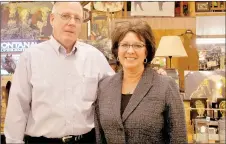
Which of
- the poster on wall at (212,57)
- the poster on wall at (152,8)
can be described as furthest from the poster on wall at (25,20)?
the poster on wall at (212,57)

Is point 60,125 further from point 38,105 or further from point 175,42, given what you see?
point 175,42

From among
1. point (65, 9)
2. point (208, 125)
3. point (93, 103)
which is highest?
point (65, 9)

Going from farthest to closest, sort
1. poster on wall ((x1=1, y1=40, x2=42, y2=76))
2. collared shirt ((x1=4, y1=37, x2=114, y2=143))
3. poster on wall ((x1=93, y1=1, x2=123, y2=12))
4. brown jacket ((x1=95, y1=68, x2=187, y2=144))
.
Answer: poster on wall ((x1=93, y1=1, x2=123, y2=12)), poster on wall ((x1=1, y1=40, x2=42, y2=76)), collared shirt ((x1=4, y1=37, x2=114, y2=143)), brown jacket ((x1=95, y1=68, x2=187, y2=144))

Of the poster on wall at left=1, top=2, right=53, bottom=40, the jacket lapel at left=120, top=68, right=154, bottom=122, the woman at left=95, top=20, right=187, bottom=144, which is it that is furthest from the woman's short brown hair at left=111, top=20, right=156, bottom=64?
the poster on wall at left=1, top=2, right=53, bottom=40

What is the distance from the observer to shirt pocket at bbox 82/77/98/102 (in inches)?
73.7

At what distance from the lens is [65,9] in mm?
1846

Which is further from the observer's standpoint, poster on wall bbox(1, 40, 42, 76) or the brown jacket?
poster on wall bbox(1, 40, 42, 76)

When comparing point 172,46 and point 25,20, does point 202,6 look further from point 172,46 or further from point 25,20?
point 25,20

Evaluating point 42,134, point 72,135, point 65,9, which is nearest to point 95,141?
point 72,135

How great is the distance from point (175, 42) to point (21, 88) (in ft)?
4.86

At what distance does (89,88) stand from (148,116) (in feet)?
1.33

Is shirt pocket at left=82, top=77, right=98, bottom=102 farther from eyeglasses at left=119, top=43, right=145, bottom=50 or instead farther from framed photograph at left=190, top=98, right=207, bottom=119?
framed photograph at left=190, top=98, right=207, bottom=119

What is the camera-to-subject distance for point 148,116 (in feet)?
5.48

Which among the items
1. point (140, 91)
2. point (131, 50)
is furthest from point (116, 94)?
point (131, 50)
